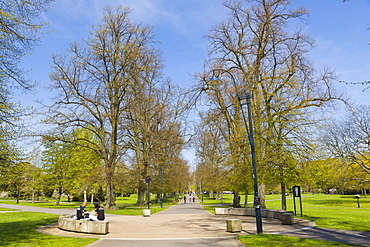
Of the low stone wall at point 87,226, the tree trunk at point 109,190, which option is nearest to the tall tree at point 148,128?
the tree trunk at point 109,190

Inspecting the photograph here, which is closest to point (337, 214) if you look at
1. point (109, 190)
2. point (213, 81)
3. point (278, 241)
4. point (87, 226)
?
point (278, 241)

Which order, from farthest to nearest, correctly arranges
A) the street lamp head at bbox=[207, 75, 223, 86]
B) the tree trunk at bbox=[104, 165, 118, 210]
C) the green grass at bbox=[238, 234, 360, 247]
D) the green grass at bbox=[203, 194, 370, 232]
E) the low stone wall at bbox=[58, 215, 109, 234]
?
the tree trunk at bbox=[104, 165, 118, 210]
the green grass at bbox=[203, 194, 370, 232]
the street lamp head at bbox=[207, 75, 223, 86]
the low stone wall at bbox=[58, 215, 109, 234]
the green grass at bbox=[238, 234, 360, 247]

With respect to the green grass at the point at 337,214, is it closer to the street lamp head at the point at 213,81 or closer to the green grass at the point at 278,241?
the green grass at the point at 278,241

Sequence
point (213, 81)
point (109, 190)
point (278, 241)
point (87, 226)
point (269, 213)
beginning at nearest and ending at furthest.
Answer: point (278, 241) < point (87, 226) < point (213, 81) < point (269, 213) < point (109, 190)

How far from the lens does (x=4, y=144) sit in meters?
15.1

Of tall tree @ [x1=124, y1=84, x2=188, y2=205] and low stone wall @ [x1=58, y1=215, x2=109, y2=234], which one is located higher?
tall tree @ [x1=124, y1=84, x2=188, y2=205]

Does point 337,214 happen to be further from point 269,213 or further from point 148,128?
point 148,128

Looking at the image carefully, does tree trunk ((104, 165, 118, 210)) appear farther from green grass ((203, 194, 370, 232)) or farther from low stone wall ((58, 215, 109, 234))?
low stone wall ((58, 215, 109, 234))

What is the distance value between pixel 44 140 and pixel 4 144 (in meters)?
11.4

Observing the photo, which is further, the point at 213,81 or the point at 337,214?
the point at 337,214

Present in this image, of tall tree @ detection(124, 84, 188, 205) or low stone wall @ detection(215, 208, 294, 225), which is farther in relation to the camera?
tall tree @ detection(124, 84, 188, 205)

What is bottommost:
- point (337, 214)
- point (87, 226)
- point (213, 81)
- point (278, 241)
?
point (337, 214)

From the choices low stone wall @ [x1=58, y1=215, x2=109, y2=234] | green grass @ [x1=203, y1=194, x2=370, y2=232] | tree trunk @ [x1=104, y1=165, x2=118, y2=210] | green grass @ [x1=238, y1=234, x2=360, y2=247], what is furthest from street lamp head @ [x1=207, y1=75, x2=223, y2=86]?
tree trunk @ [x1=104, y1=165, x2=118, y2=210]

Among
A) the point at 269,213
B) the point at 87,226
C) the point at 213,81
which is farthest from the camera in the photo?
the point at 269,213
